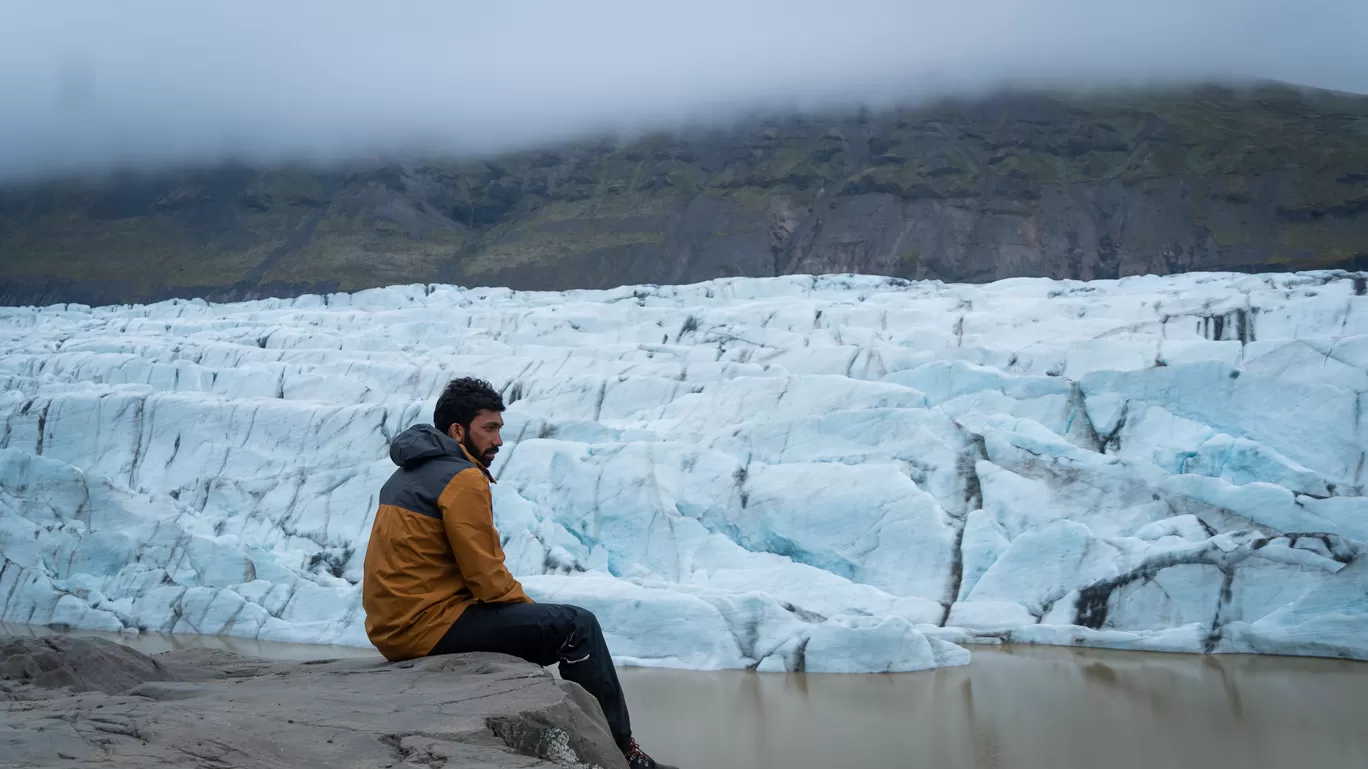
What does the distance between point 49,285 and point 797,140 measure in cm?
2497

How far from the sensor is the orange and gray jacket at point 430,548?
2211 millimetres

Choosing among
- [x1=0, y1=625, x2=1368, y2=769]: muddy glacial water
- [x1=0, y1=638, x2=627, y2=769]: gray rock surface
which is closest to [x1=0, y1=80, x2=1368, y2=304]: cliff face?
[x1=0, y1=625, x2=1368, y2=769]: muddy glacial water

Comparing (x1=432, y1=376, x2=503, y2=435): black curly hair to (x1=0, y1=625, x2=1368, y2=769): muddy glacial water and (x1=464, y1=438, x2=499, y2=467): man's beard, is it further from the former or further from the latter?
(x1=0, y1=625, x2=1368, y2=769): muddy glacial water

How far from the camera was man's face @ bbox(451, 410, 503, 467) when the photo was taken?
2424 mm

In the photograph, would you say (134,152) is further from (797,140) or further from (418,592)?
(418,592)

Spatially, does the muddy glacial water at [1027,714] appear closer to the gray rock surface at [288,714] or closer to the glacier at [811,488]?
the glacier at [811,488]

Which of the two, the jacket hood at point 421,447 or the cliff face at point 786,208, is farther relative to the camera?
the cliff face at point 786,208

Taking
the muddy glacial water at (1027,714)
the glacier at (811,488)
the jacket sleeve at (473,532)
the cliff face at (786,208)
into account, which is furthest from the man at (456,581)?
the cliff face at (786,208)

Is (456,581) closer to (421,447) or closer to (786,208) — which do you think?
(421,447)

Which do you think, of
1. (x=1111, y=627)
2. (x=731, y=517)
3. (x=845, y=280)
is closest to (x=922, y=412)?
(x=731, y=517)

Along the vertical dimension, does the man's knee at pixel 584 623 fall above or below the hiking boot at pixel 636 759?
above

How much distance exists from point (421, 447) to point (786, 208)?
34.9m

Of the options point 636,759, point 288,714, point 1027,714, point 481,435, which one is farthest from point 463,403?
point 1027,714

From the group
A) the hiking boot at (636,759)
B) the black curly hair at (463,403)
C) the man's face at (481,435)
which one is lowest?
the hiking boot at (636,759)
